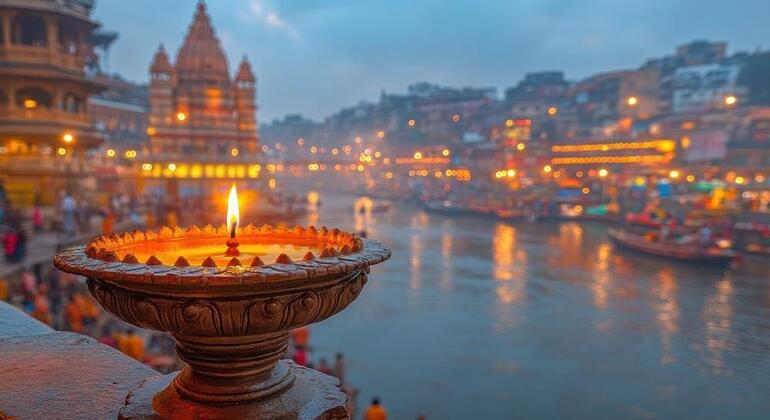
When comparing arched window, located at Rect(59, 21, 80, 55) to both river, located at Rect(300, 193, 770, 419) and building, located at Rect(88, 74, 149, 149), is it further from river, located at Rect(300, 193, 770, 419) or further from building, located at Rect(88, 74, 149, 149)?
building, located at Rect(88, 74, 149, 149)

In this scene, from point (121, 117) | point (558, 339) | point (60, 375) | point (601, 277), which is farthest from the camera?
point (121, 117)

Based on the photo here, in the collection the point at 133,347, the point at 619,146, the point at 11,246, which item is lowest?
the point at 133,347

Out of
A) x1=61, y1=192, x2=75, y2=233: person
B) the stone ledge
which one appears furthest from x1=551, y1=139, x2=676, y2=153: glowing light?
the stone ledge

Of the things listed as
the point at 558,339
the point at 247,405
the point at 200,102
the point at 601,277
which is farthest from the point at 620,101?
the point at 247,405

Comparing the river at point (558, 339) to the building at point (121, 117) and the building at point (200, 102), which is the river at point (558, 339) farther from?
the building at point (121, 117)

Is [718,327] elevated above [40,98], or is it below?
below

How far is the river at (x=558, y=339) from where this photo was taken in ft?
49.2

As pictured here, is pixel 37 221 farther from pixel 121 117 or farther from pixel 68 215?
pixel 121 117

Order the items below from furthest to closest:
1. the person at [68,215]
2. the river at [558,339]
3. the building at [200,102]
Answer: the building at [200,102]
the person at [68,215]
the river at [558,339]

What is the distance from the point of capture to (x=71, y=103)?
25.2m

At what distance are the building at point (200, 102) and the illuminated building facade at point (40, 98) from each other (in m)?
20.0

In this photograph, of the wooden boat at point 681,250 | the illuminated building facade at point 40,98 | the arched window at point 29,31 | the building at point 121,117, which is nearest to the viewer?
the illuminated building facade at point 40,98

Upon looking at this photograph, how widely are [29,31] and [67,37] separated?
1662 mm

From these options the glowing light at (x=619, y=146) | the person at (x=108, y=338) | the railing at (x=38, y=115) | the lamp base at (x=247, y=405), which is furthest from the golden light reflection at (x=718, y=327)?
the glowing light at (x=619, y=146)
